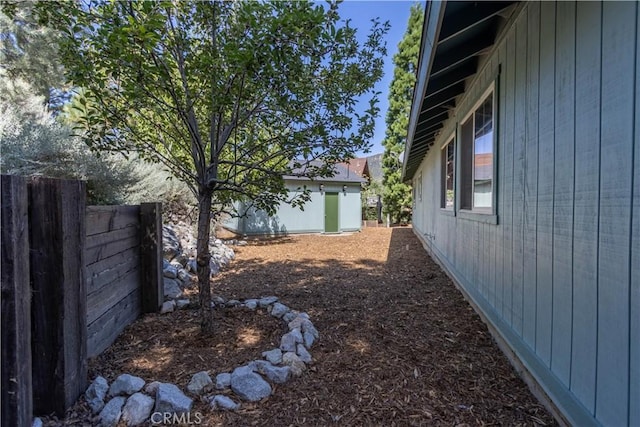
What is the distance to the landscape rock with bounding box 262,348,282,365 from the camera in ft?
8.40

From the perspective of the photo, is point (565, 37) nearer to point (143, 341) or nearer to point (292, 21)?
point (292, 21)

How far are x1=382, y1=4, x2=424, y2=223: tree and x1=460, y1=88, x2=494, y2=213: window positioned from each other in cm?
1316

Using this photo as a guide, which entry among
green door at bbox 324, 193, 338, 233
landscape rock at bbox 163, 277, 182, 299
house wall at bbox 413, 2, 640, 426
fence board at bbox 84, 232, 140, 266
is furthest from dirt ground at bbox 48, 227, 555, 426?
green door at bbox 324, 193, 338, 233

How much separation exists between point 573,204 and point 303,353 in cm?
216

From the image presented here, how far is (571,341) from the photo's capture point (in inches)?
73.0

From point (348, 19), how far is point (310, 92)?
2.67ft

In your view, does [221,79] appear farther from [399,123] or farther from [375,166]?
[375,166]

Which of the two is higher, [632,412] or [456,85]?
[456,85]

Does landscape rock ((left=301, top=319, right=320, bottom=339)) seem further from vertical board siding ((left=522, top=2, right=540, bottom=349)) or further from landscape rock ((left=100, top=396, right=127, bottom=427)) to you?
vertical board siding ((left=522, top=2, right=540, bottom=349))

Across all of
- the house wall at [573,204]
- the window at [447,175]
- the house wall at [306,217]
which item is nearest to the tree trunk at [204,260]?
the house wall at [573,204]

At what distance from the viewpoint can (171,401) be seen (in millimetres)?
2016

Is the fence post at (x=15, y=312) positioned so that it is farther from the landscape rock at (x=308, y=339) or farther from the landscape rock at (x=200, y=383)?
the landscape rock at (x=308, y=339)

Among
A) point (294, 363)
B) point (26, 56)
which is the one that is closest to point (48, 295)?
point (294, 363)

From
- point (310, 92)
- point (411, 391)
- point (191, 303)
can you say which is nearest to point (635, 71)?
point (411, 391)
